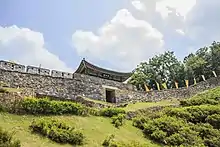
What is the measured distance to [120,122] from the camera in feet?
69.5

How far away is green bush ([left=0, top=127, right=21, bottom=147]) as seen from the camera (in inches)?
501

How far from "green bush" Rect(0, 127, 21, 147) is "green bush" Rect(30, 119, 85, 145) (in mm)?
2248

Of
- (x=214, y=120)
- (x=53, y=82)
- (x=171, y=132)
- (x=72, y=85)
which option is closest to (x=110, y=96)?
(x=72, y=85)

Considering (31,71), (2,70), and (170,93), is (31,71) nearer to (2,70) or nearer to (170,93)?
(2,70)

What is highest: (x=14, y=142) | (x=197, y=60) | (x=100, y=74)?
(x=197, y=60)

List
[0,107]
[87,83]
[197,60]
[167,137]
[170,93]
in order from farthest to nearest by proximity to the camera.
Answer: [197,60] < [170,93] < [87,83] < [167,137] < [0,107]

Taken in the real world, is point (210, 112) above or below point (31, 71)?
below

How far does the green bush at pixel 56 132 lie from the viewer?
15882 millimetres

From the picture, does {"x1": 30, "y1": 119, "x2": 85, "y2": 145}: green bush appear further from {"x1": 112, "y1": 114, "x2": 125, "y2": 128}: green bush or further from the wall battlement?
the wall battlement

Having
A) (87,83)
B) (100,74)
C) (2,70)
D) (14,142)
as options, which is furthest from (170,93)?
(14,142)

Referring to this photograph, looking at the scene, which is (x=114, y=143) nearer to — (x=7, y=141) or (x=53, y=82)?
(x=7, y=141)

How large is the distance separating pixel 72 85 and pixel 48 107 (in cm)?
946

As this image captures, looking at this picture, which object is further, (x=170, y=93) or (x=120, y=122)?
(x=170, y=93)

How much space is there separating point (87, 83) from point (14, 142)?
16.8 meters
